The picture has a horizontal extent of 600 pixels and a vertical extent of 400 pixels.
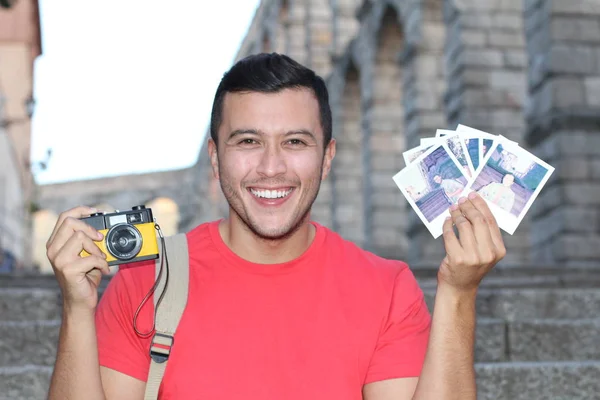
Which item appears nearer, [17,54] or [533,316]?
[533,316]

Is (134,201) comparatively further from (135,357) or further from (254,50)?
(135,357)

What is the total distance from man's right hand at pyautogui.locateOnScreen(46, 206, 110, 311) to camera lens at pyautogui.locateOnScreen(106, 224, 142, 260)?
0.08 m

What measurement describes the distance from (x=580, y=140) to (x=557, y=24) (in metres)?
1.30

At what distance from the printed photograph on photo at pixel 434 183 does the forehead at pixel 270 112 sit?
1.01 feet

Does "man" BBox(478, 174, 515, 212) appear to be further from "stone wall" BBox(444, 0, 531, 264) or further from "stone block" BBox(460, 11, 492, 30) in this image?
Answer: "stone block" BBox(460, 11, 492, 30)

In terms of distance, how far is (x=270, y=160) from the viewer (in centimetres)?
228

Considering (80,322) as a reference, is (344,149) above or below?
below

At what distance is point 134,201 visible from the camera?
42.7m

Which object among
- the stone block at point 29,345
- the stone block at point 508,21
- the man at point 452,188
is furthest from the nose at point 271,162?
the stone block at point 508,21

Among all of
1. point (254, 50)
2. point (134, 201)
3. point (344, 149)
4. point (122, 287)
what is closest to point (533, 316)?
point (122, 287)

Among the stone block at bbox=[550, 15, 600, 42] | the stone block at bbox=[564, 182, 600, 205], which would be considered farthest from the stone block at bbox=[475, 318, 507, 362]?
the stone block at bbox=[550, 15, 600, 42]

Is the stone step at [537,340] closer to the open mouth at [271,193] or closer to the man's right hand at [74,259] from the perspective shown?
the open mouth at [271,193]

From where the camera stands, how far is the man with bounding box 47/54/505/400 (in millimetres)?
2059

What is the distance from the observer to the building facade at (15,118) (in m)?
22.8
